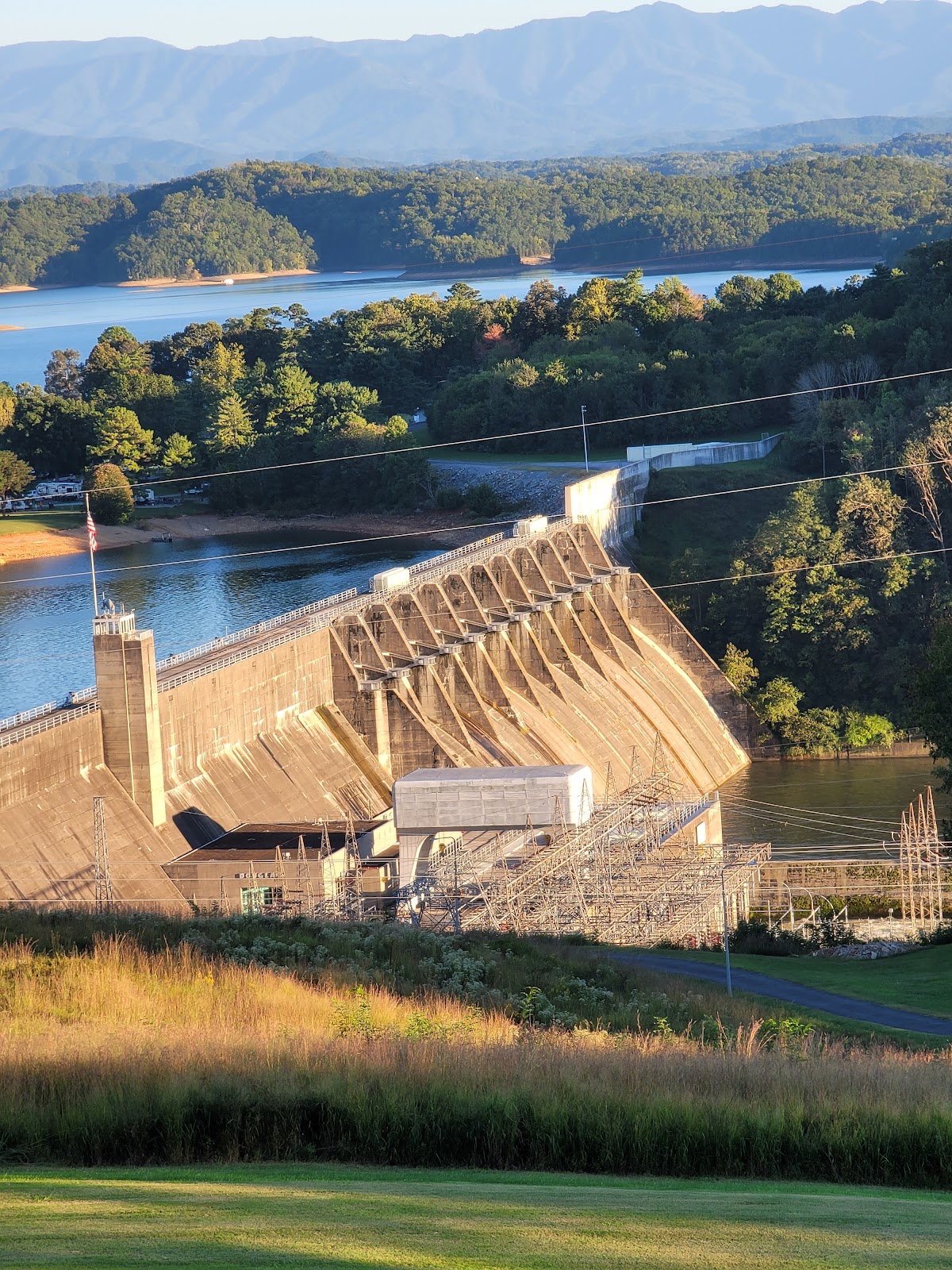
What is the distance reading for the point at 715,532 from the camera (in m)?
78.2

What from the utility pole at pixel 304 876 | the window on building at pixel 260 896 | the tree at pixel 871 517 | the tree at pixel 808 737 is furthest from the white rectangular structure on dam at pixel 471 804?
the tree at pixel 871 517

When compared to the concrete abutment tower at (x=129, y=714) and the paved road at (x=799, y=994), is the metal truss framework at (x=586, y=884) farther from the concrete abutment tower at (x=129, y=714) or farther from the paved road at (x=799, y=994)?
the concrete abutment tower at (x=129, y=714)

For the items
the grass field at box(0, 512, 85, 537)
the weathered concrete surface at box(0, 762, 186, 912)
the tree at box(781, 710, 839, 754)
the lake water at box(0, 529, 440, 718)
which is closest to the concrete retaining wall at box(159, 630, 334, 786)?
the weathered concrete surface at box(0, 762, 186, 912)

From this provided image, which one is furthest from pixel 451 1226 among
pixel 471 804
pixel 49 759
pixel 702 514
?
pixel 702 514

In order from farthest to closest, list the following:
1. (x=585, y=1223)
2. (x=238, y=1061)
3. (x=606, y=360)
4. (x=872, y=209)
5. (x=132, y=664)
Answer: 1. (x=872, y=209)
2. (x=606, y=360)
3. (x=132, y=664)
4. (x=238, y=1061)
5. (x=585, y=1223)

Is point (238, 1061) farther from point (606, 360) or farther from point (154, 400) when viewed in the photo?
point (154, 400)

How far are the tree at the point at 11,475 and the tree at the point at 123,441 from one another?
480cm

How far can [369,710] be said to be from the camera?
1914 inches

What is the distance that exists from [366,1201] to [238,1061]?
3738mm

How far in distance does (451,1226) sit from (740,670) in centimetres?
5768

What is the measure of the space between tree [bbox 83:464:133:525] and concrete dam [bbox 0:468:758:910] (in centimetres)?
3972

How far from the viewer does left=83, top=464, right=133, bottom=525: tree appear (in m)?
105

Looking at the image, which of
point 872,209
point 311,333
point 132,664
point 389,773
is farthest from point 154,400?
point 872,209

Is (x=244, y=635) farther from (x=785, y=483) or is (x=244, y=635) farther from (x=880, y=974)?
(x=785, y=483)
